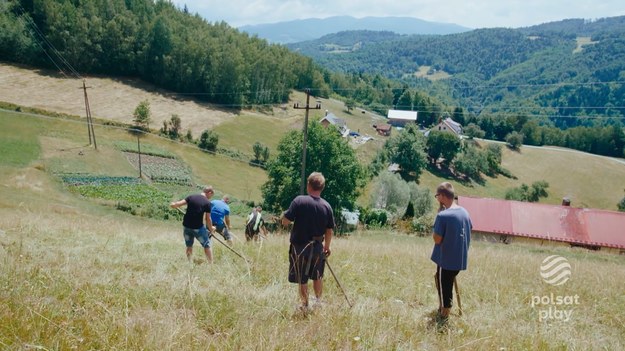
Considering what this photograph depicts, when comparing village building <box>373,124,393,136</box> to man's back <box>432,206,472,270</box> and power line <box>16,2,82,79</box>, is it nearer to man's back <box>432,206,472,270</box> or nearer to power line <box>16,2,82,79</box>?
power line <box>16,2,82,79</box>

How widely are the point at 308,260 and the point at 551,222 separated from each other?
30.9 meters

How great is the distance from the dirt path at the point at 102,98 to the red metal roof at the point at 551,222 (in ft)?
159

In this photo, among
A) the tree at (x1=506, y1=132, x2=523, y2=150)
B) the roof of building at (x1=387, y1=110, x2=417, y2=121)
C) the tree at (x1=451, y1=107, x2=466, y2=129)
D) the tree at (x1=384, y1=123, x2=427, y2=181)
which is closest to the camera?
the tree at (x1=384, y1=123, x2=427, y2=181)

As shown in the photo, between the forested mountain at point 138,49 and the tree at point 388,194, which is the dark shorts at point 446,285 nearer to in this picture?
the tree at point 388,194

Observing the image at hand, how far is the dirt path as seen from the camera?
6134 cm

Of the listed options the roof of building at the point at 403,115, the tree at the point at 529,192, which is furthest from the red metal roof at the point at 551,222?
the roof of building at the point at 403,115

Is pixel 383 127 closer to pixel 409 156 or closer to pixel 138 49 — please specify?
pixel 409 156

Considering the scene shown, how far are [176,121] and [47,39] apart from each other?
39468 mm

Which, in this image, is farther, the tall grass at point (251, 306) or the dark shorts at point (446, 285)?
the dark shorts at point (446, 285)

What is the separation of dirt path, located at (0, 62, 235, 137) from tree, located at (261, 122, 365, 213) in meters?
32.3

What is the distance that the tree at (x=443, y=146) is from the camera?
86.1 meters

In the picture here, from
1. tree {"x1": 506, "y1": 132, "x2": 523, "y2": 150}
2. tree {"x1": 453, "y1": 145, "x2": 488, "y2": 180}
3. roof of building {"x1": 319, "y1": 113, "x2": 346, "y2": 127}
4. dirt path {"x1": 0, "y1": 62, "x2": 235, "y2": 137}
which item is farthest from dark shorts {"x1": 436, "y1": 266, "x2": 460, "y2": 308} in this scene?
tree {"x1": 506, "y1": 132, "x2": 523, "y2": 150}

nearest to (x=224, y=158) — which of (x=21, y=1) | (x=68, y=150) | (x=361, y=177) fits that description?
(x=68, y=150)

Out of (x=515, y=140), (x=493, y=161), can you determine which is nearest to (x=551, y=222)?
(x=493, y=161)
